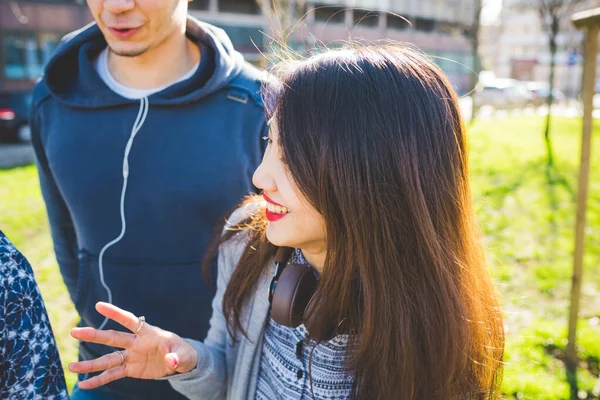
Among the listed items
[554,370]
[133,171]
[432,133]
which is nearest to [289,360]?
[432,133]

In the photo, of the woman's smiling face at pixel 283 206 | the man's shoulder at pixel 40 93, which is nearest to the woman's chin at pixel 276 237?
the woman's smiling face at pixel 283 206

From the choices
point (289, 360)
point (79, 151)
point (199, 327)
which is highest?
point (79, 151)

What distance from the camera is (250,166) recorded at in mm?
2070

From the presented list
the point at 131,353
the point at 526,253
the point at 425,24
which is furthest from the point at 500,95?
the point at 131,353

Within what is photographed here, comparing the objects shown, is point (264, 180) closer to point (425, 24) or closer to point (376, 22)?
point (376, 22)

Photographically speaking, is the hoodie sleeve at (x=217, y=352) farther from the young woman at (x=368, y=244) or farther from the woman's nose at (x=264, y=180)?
the woman's nose at (x=264, y=180)

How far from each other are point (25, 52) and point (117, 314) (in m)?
22.9

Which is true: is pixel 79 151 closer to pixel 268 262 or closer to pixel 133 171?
pixel 133 171

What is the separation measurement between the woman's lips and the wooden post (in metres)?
2.43

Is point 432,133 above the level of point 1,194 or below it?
above

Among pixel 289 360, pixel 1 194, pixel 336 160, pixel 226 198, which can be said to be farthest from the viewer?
pixel 1 194

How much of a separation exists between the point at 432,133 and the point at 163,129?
1139 millimetres

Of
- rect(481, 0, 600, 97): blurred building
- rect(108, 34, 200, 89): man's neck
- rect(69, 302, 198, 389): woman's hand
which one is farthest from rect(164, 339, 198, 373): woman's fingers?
rect(481, 0, 600, 97): blurred building

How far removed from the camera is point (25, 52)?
2092 cm
